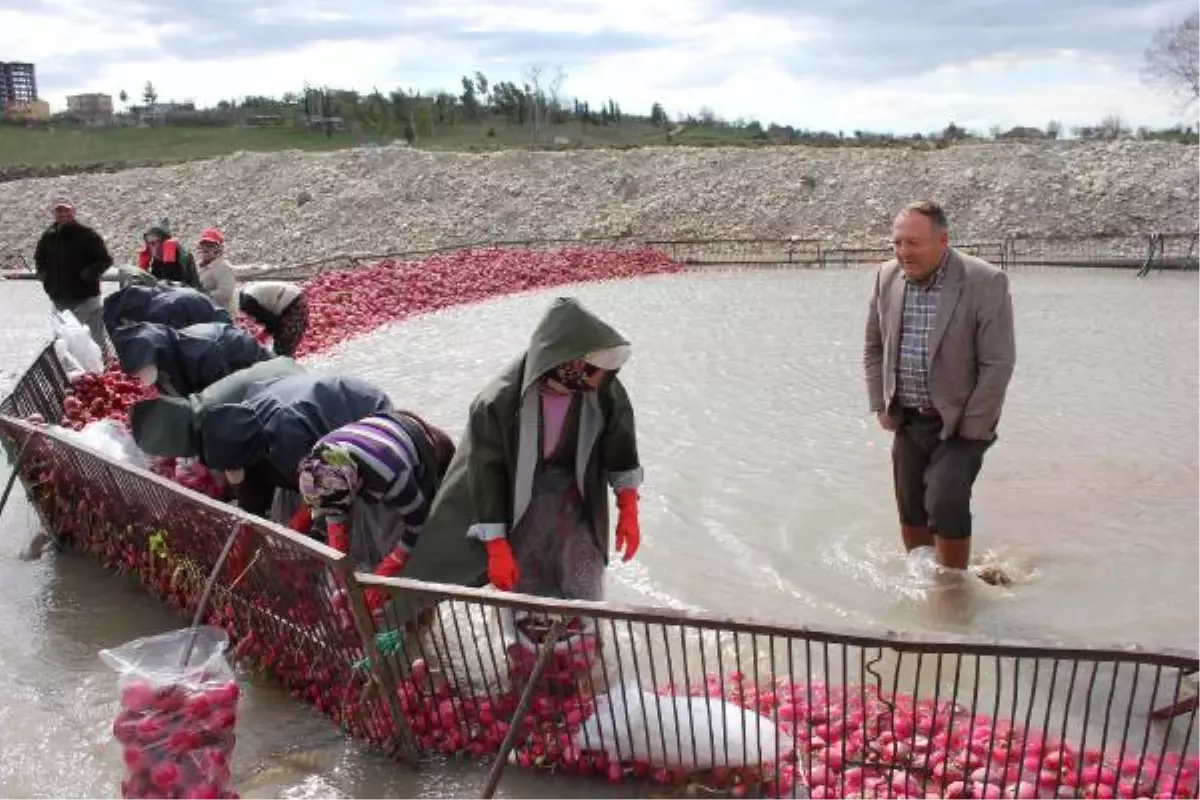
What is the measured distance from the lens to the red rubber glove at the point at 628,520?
149 inches

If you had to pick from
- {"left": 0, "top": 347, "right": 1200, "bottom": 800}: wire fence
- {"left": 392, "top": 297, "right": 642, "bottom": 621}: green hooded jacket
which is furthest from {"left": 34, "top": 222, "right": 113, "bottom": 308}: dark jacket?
{"left": 392, "top": 297, "right": 642, "bottom": 621}: green hooded jacket

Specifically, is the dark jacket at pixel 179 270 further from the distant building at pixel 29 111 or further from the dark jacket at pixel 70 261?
the distant building at pixel 29 111

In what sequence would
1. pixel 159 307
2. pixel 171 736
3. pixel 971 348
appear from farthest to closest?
1. pixel 159 307
2. pixel 971 348
3. pixel 171 736

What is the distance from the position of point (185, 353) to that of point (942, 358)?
3.40m

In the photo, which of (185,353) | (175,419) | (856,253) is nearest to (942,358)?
(175,419)

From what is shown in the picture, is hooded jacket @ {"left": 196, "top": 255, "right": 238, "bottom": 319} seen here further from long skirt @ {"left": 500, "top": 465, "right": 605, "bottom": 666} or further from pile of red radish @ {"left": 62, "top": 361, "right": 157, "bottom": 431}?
long skirt @ {"left": 500, "top": 465, "right": 605, "bottom": 666}

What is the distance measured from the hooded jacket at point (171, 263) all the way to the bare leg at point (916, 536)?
623 centimetres

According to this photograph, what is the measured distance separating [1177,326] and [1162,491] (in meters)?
7.39

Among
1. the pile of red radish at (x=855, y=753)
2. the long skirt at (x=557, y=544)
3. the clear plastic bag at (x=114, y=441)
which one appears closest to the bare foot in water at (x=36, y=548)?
the clear plastic bag at (x=114, y=441)

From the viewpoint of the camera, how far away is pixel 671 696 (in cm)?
324

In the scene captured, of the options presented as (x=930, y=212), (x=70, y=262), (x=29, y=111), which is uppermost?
(x=29, y=111)

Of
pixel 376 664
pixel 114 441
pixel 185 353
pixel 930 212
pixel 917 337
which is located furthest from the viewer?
pixel 114 441

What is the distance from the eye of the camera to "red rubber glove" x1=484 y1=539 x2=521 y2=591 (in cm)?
356

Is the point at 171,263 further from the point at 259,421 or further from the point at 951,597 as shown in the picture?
the point at 951,597
